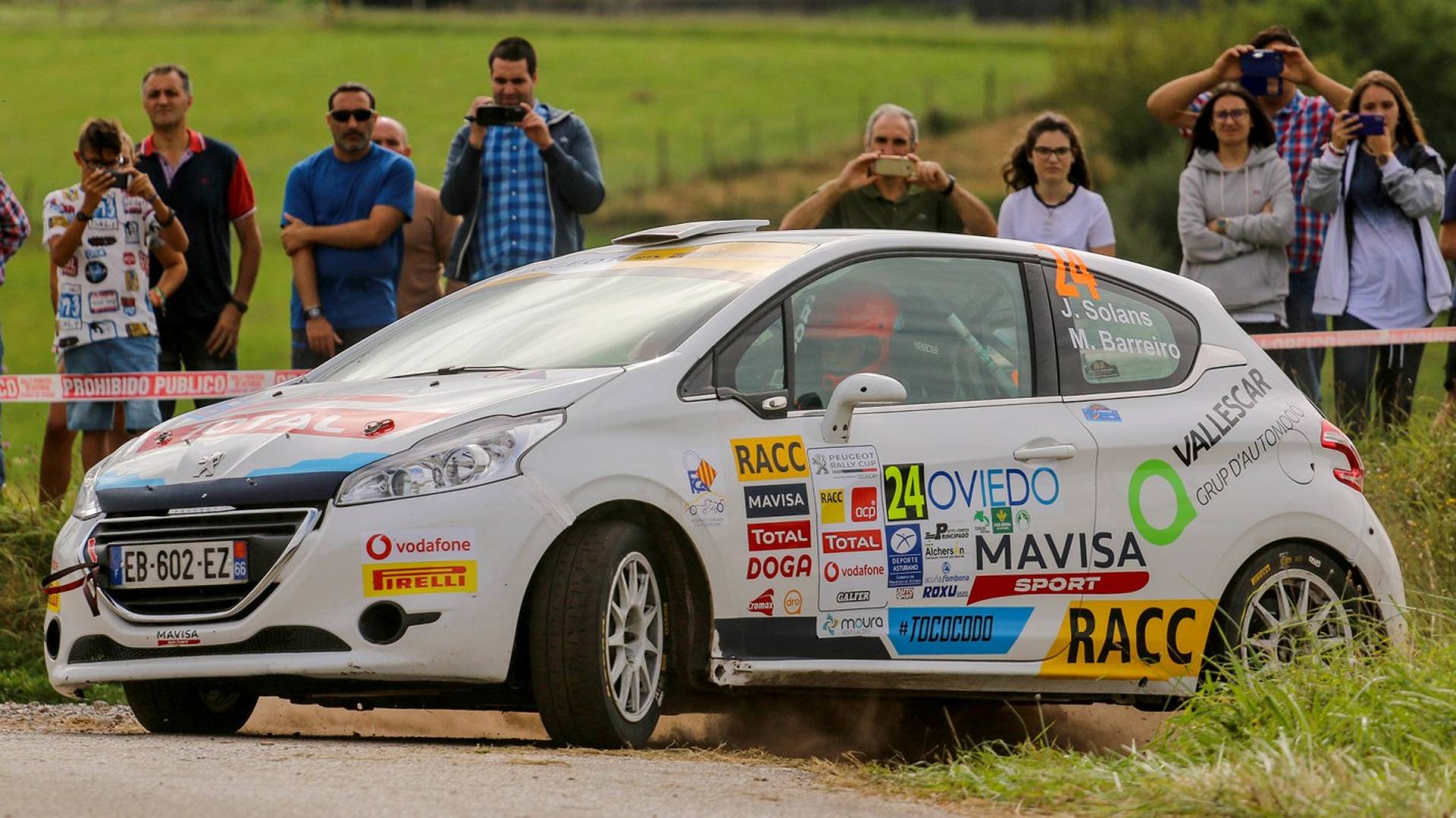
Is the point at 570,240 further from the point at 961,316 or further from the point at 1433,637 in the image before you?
the point at 1433,637

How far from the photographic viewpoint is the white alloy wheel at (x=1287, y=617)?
720cm

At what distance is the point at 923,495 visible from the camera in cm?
684

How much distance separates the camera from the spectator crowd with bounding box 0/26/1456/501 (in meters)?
10.4

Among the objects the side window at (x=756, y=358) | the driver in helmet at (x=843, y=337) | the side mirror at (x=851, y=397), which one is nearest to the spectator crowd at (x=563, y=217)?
the driver in helmet at (x=843, y=337)

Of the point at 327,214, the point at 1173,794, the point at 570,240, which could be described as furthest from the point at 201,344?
the point at 1173,794

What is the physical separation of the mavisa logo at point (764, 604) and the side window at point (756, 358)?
24.4 inches

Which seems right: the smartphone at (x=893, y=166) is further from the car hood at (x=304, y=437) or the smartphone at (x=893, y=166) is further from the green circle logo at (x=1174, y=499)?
the car hood at (x=304, y=437)

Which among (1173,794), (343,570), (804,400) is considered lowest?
(1173,794)

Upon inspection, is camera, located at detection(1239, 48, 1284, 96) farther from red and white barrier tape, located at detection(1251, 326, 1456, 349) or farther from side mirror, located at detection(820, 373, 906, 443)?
side mirror, located at detection(820, 373, 906, 443)

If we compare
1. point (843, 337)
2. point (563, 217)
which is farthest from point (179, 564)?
point (563, 217)

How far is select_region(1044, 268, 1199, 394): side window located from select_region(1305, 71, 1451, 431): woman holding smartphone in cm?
368

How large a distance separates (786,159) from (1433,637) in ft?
203

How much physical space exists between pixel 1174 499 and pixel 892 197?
3.73 meters

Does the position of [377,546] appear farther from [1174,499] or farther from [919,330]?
[1174,499]
